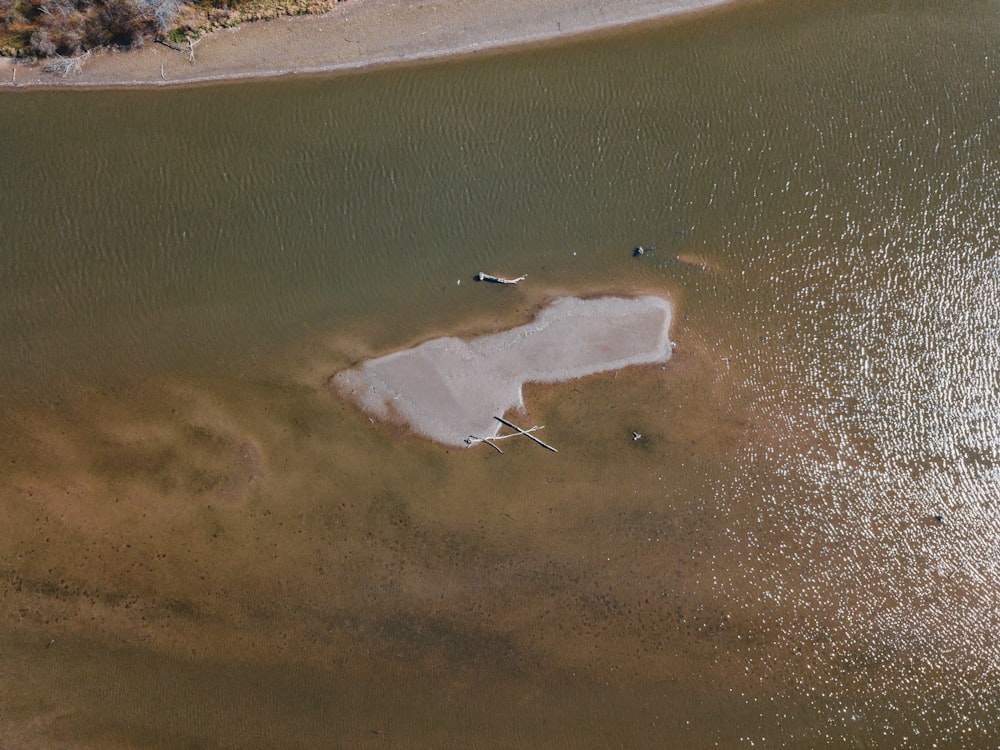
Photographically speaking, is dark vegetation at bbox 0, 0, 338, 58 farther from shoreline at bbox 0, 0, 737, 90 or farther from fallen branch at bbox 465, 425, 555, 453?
fallen branch at bbox 465, 425, 555, 453

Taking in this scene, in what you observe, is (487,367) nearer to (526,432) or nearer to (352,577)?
(526,432)

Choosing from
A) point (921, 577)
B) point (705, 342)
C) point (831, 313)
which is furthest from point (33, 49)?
Answer: point (921, 577)

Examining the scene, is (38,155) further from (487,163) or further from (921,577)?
(921,577)

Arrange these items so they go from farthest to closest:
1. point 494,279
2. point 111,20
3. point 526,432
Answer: point 494,279 < point 526,432 < point 111,20

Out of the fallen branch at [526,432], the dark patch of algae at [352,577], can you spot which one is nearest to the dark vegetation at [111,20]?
the dark patch of algae at [352,577]

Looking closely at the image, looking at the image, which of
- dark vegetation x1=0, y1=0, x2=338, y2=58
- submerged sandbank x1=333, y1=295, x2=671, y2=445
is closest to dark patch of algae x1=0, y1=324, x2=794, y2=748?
submerged sandbank x1=333, y1=295, x2=671, y2=445

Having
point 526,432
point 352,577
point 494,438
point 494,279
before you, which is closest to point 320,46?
point 494,279
